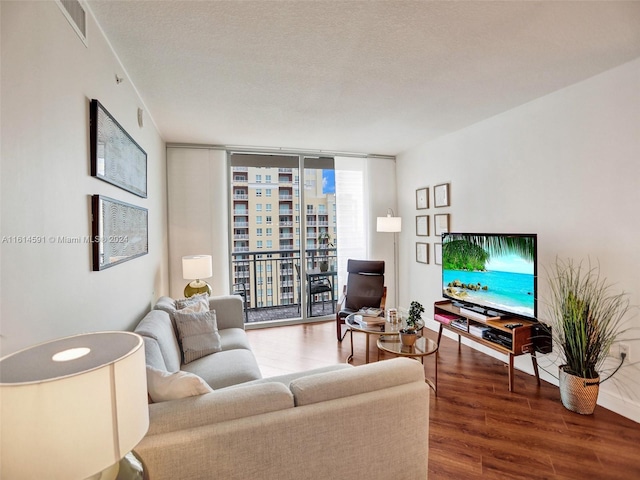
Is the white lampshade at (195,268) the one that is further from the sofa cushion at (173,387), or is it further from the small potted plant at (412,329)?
the small potted plant at (412,329)

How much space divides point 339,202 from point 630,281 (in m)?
3.37

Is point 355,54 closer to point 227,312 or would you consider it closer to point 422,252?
point 227,312

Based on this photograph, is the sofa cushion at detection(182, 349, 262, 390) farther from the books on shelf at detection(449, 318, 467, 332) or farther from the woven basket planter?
the woven basket planter

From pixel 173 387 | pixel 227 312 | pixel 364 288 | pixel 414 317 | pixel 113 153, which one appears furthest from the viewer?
pixel 364 288

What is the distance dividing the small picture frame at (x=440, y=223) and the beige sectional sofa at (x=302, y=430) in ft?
9.13

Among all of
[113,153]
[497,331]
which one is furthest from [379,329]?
[113,153]

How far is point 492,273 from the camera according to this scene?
2.99 m

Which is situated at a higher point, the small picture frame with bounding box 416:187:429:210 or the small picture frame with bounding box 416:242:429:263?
the small picture frame with bounding box 416:187:429:210

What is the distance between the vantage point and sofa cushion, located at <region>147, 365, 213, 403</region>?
1.30 metres

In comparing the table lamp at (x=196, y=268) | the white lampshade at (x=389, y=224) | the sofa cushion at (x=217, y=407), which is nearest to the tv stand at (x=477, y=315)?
the white lampshade at (x=389, y=224)

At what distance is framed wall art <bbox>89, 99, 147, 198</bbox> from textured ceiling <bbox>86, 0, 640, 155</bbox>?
1.70 ft

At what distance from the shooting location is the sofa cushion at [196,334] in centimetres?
237

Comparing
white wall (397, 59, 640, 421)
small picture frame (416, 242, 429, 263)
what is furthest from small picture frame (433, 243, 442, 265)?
white wall (397, 59, 640, 421)

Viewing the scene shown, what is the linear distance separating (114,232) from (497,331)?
10.6 ft
